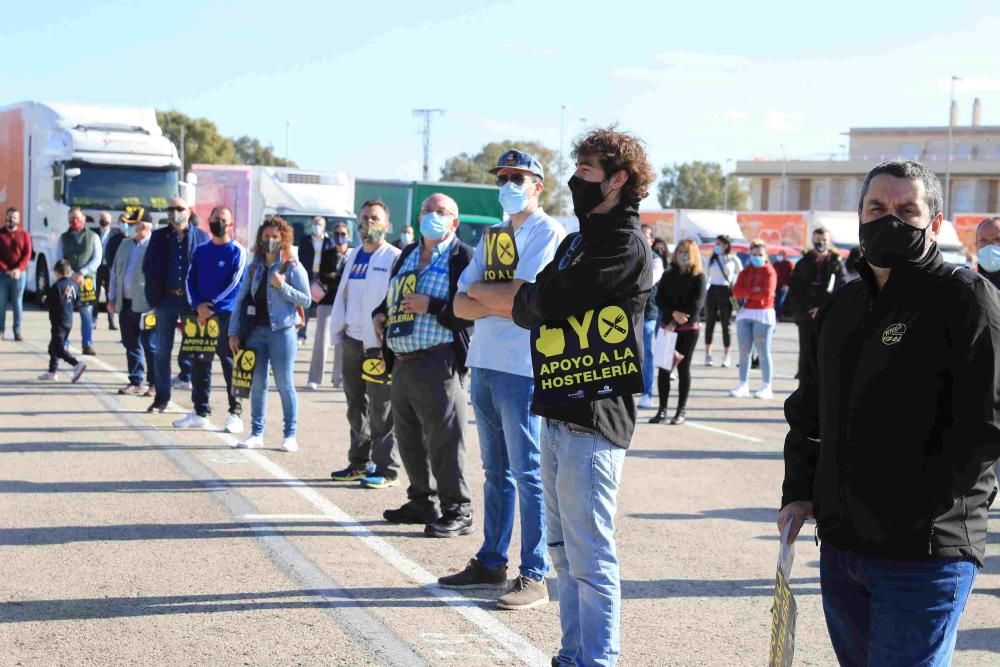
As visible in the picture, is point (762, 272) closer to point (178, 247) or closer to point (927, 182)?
point (178, 247)

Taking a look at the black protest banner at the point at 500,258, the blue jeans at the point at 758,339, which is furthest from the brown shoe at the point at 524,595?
the blue jeans at the point at 758,339

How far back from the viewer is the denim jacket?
1034 cm

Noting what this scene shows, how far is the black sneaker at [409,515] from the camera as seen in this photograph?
7.76m

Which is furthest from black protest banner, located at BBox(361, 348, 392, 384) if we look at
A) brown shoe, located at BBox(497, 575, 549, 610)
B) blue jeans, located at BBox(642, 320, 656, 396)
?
blue jeans, located at BBox(642, 320, 656, 396)

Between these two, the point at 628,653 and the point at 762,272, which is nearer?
the point at 628,653

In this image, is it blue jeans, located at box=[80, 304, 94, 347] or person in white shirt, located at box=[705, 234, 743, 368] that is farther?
person in white shirt, located at box=[705, 234, 743, 368]

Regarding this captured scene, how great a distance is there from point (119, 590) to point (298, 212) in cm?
2450

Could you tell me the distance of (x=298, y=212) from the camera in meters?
30.1

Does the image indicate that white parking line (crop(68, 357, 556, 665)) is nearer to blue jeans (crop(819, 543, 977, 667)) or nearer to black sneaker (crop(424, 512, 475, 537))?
black sneaker (crop(424, 512, 475, 537))

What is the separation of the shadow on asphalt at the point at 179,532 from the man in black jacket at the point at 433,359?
0.34m

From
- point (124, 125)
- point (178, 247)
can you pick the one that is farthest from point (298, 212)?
point (178, 247)

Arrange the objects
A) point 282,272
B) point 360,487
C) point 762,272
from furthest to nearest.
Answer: point 762,272, point 282,272, point 360,487

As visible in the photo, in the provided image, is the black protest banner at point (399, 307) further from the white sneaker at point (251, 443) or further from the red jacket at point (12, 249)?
the red jacket at point (12, 249)

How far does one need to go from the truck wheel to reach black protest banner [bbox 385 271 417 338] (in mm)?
20770
